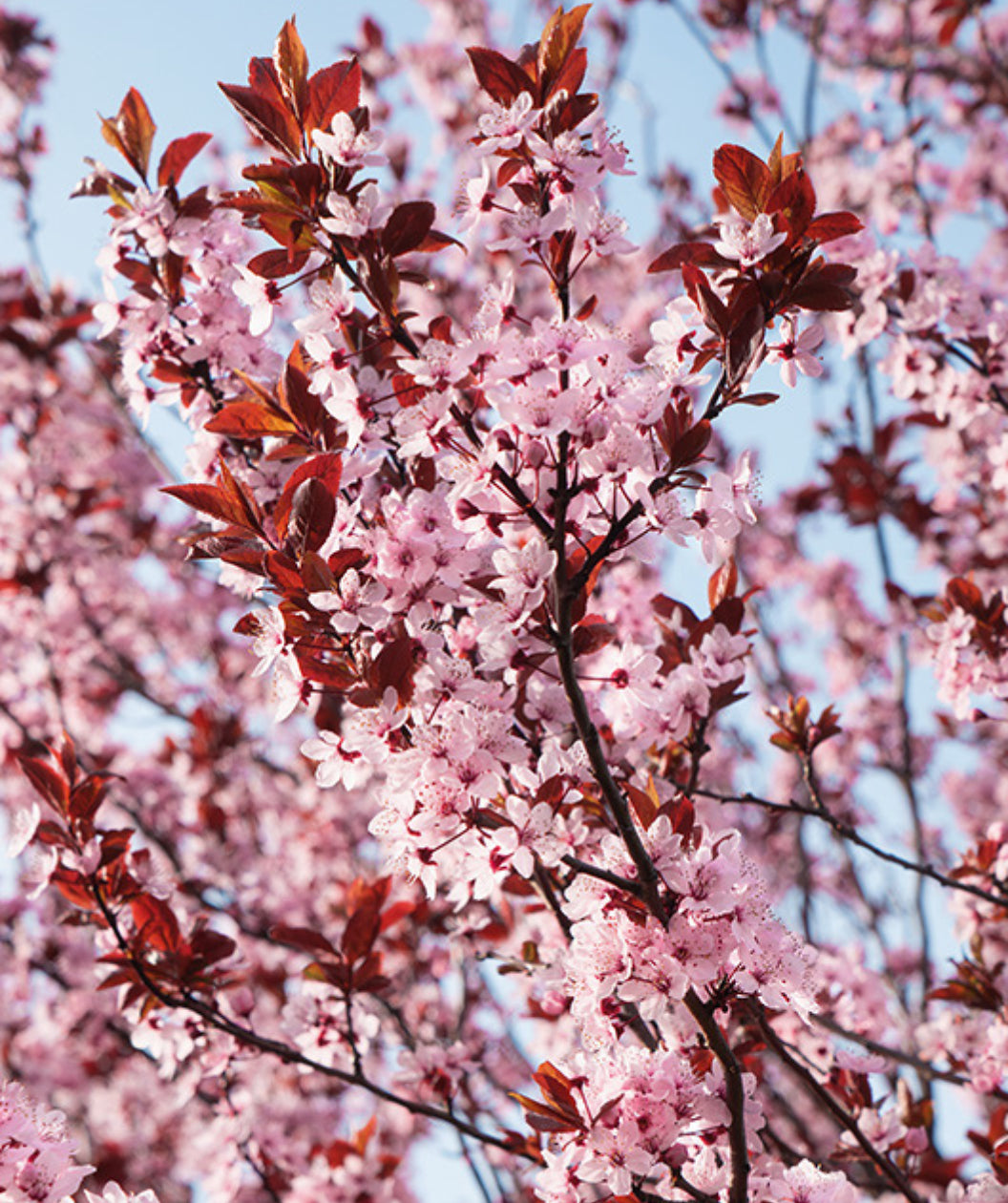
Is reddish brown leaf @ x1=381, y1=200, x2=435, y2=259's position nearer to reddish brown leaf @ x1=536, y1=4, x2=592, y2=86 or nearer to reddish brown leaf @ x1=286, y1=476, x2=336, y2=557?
reddish brown leaf @ x1=536, y1=4, x2=592, y2=86

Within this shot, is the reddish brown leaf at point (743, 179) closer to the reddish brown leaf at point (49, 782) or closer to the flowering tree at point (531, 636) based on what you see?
the flowering tree at point (531, 636)

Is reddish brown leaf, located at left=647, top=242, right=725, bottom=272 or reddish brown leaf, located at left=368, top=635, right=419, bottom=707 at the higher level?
reddish brown leaf, located at left=647, top=242, right=725, bottom=272

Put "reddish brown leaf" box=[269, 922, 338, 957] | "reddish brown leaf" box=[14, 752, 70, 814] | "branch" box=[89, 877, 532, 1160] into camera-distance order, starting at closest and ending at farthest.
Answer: "branch" box=[89, 877, 532, 1160], "reddish brown leaf" box=[14, 752, 70, 814], "reddish brown leaf" box=[269, 922, 338, 957]

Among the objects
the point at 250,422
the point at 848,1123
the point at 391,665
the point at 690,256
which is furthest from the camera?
the point at 848,1123

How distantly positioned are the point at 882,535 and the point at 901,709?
0.66 m

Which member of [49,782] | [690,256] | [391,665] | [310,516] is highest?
[690,256]

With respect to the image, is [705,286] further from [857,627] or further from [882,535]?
[857,627]

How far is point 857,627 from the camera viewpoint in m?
7.18

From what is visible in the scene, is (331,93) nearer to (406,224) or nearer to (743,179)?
(406,224)

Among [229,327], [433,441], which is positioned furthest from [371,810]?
[433,441]

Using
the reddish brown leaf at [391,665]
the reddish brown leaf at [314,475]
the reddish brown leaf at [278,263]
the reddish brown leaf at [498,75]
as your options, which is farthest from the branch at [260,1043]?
the reddish brown leaf at [498,75]

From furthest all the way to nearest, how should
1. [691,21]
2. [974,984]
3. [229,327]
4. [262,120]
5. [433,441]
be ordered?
[691,21] < [974,984] < [229,327] < [262,120] < [433,441]

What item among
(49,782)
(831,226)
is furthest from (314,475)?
(49,782)

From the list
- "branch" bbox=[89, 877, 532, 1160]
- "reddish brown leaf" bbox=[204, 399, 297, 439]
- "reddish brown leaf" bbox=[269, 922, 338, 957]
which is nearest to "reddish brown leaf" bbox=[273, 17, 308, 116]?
"reddish brown leaf" bbox=[204, 399, 297, 439]
